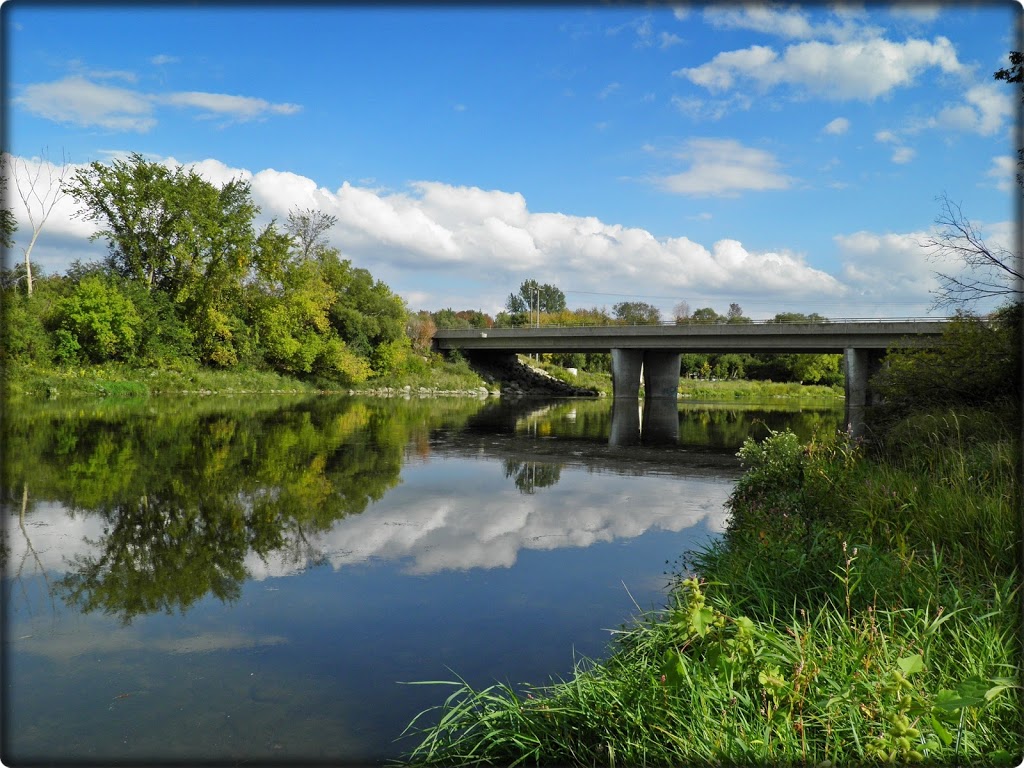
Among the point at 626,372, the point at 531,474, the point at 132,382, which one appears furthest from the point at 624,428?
the point at 626,372

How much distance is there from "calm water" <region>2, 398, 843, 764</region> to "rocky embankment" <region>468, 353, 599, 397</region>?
4812 centimetres

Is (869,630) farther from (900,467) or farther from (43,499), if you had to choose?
(43,499)

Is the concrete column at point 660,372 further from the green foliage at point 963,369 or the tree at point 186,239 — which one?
the green foliage at point 963,369

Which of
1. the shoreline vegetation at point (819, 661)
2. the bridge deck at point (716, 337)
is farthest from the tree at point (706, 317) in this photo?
the shoreline vegetation at point (819, 661)

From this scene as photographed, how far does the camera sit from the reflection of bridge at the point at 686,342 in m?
41.4

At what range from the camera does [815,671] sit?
10.7 feet

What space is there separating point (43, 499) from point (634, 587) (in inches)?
332

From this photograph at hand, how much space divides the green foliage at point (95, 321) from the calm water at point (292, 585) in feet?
78.0

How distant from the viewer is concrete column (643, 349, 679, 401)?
185 feet

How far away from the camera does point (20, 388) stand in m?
30.5

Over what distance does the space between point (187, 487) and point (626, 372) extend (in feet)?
146

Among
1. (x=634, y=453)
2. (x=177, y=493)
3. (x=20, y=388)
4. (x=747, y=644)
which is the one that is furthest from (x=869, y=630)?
(x=20, y=388)

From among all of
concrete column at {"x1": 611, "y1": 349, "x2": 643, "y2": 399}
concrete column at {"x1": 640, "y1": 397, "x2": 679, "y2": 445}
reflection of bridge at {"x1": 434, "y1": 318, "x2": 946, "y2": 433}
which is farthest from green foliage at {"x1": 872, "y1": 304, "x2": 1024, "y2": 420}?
concrete column at {"x1": 611, "y1": 349, "x2": 643, "y2": 399}

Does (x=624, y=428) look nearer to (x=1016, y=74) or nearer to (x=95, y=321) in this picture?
(x=1016, y=74)
